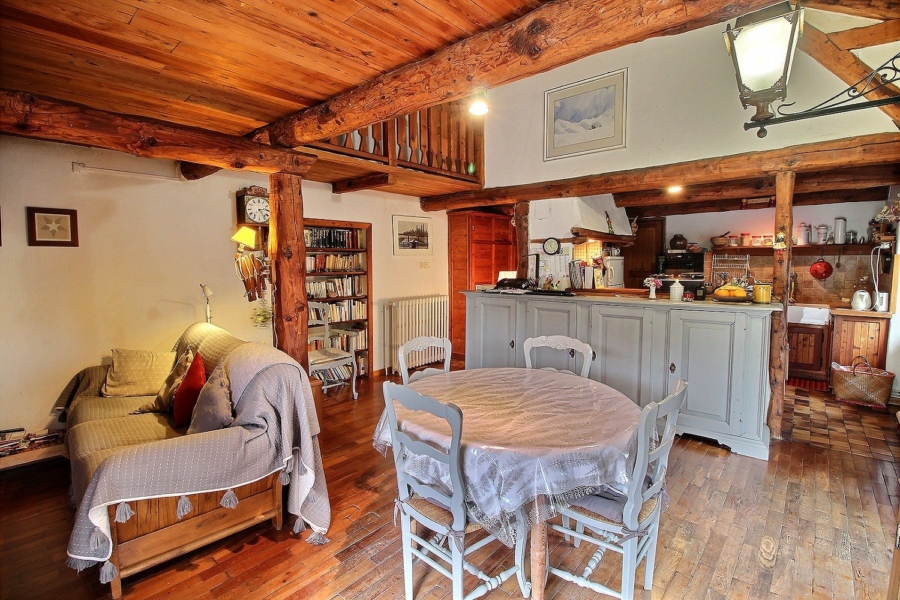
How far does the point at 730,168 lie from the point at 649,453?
2.92m

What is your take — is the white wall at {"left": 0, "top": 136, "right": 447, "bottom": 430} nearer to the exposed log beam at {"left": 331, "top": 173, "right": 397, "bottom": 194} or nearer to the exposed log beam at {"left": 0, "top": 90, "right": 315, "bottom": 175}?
the exposed log beam at {"left": 331, "top": 173, "right": 397, "bottom": 194}

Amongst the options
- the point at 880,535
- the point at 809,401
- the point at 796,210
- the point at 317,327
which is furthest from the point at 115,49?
the point at 796,210

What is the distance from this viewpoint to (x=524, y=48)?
1.60 meters

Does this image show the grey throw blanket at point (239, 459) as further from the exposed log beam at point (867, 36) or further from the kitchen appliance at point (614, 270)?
the kitchen appliance at point (614, 270)

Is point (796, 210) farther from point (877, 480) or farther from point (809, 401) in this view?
point (877, 480)

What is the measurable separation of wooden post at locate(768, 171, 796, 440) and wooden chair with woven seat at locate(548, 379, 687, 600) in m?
2.31

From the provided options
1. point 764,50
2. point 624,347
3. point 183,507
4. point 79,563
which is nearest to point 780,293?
point 624,347

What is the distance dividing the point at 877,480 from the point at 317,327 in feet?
16.5

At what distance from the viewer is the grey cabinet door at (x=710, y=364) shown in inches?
128

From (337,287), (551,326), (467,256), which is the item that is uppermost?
(467,256)

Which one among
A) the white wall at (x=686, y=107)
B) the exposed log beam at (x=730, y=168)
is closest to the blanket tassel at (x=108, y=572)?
the exposed log beam at (x=730, y=168)

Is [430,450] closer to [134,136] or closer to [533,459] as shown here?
[533,459]

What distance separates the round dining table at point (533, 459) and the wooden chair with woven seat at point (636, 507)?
0.22 ft

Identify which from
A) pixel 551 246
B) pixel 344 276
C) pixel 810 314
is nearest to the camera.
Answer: pixel 551 246
